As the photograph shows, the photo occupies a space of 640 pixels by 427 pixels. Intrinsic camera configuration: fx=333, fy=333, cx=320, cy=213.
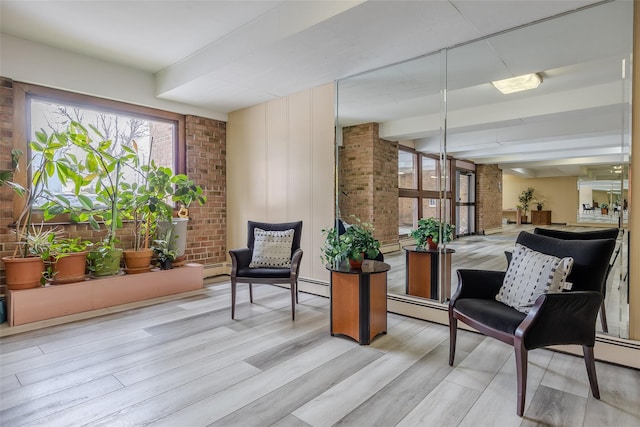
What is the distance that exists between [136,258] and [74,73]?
2.22m

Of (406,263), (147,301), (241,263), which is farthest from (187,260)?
(406,263)

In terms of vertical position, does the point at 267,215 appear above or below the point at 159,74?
below

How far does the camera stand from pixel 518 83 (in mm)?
3240

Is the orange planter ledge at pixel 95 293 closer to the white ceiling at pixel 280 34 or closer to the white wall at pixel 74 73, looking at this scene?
the white wall at pixel 74 73

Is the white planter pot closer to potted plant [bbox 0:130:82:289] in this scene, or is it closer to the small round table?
potted plant [bbox 0:130:82:289]

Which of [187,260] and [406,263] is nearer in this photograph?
[406,263]

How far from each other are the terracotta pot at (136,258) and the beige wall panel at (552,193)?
4.05m

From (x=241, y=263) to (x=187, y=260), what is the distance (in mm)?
1767

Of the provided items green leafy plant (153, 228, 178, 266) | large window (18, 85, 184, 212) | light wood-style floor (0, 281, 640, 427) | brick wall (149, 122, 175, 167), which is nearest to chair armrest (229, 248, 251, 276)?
light wood-style floor (0, 281, 640, 427)

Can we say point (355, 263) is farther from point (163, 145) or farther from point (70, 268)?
point (163, 145)

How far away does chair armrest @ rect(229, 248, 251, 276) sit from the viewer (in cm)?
342

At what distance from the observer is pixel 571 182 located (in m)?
2.85

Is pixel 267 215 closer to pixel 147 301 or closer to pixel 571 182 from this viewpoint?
pixel 147 301

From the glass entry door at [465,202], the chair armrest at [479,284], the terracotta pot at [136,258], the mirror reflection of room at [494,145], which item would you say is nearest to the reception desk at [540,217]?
the mirror reflection of room at [494,145]
